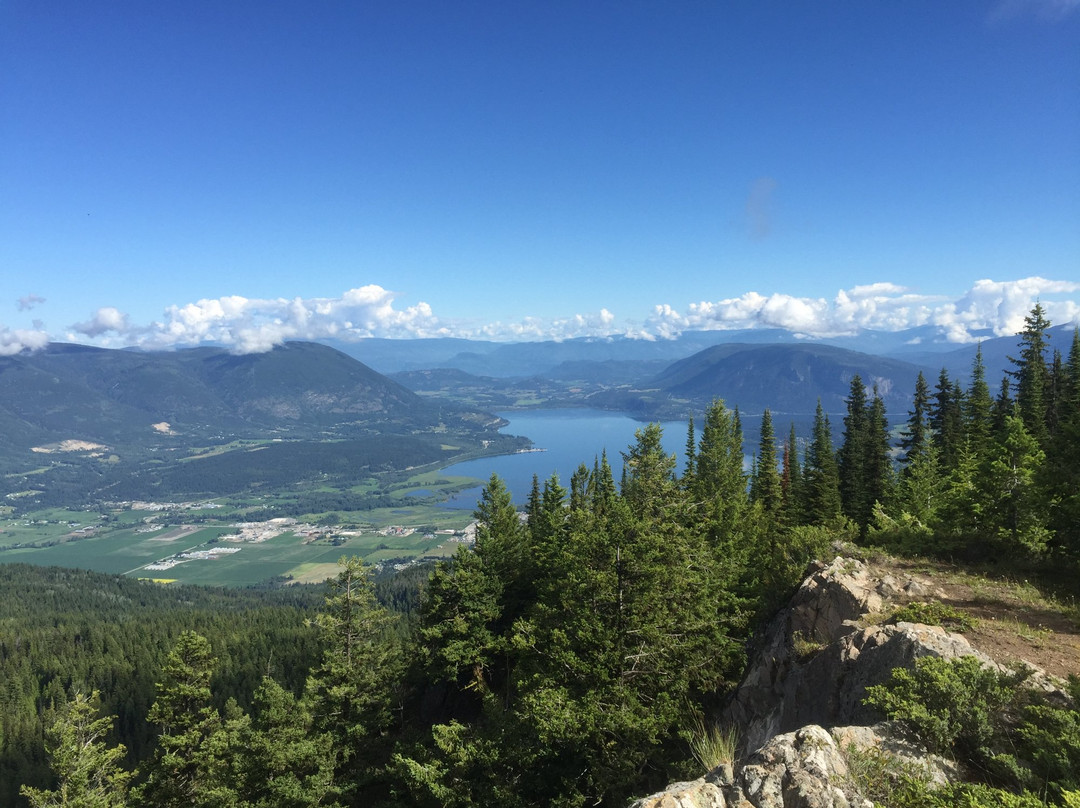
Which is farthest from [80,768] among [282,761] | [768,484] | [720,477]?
[768,484]

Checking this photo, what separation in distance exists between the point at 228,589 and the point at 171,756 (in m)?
160

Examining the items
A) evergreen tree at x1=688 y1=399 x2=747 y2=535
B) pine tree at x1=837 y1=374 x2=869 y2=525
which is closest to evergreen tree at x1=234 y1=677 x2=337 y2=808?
evergreen tree at x1=688 y1=399 x2=747 y2=535

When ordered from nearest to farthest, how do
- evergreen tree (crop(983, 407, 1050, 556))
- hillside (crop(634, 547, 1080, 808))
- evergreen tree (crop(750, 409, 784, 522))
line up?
hillside (crop(634, 547, 1080, 808)), evergreen tree (crop(983, 407, 1050, 556)), evergreen tree (crop(750, 409, 784, 522))

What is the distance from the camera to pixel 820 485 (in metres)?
42.9

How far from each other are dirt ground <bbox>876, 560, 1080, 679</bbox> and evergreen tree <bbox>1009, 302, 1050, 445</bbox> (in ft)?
105

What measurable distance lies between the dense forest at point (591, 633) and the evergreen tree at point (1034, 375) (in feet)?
0.67

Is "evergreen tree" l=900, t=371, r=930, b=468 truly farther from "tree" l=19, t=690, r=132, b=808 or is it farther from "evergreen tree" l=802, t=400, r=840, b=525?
"tree" l=19, t=690, r=132, b=808

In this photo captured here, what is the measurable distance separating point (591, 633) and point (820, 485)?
33.5m

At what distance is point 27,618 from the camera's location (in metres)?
121

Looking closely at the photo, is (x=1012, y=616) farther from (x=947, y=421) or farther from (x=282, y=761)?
(x=947, y=421)

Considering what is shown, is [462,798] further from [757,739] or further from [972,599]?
[972,599]

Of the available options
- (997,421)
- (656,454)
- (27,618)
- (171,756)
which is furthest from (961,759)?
(27,618)

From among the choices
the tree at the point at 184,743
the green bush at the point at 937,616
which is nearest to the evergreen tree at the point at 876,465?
the green bush at the point at 937,616

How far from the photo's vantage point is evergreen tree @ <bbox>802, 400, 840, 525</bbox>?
137 feet
